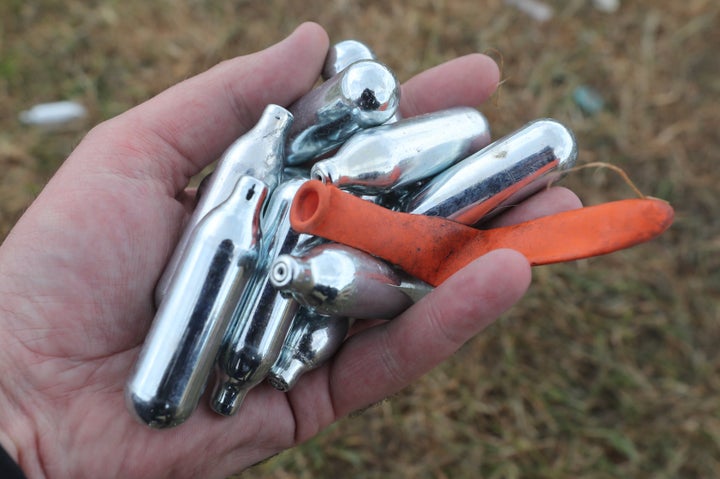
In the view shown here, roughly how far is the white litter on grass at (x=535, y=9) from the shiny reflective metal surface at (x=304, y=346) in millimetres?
2393

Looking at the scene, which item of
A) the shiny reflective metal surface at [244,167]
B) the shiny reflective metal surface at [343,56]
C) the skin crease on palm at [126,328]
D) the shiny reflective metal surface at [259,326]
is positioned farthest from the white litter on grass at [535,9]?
the shiny reflective metal surface at [259,326]

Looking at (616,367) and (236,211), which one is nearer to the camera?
(236,211)

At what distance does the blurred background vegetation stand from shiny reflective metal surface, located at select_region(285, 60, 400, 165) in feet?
1.95

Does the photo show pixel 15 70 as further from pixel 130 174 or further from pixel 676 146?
pixel 676 146

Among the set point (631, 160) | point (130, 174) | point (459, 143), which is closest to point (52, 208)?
point (130, 174)

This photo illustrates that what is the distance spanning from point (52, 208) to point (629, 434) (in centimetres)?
209

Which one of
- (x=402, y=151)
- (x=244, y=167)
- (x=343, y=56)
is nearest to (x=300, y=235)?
(x=244, y=167)

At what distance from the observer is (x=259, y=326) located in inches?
70.9

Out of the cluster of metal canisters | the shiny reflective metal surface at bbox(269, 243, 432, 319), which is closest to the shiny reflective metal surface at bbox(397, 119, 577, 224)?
the cluster of metal canisters

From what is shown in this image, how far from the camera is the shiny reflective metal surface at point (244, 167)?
76.0 inches

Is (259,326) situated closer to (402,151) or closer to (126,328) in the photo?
(126,328)

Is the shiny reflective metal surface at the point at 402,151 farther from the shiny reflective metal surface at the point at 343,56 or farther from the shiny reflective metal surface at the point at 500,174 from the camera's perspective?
the shiny reflective metal surface at the point at 343,56

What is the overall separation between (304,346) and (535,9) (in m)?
2.55

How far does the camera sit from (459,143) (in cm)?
211
